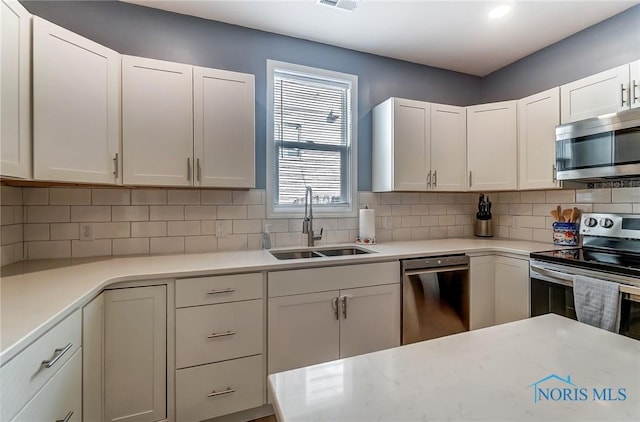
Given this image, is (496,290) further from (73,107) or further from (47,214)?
(47,214)

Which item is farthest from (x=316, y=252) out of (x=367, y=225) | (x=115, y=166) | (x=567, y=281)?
(x=567, y=281)

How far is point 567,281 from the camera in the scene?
6.39ft

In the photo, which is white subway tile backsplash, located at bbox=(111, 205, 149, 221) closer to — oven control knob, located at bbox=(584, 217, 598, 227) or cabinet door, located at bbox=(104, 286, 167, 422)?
cabinet door, located at bbox=(104, 286, 167, 422)

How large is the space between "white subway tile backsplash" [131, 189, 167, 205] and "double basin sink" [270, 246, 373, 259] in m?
0.88

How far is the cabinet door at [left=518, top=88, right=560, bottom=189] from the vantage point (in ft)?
7.94

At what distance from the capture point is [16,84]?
4.57 feet

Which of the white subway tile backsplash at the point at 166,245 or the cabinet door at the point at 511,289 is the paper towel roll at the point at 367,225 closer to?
the cabinet door at the point at 511,289

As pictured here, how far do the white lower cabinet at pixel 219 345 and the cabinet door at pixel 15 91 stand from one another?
2.96ft

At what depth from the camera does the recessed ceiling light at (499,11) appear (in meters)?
2.20

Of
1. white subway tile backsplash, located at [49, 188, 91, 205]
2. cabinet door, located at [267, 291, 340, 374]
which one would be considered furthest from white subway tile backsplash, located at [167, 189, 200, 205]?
cabinet door, located at [267, 291, 340, 374]

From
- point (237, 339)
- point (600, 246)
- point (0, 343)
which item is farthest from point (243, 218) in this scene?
point (600, 246)

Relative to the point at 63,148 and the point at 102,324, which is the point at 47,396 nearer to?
the point at 102,324

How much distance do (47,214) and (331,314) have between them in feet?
6.26

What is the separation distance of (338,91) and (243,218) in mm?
1437
